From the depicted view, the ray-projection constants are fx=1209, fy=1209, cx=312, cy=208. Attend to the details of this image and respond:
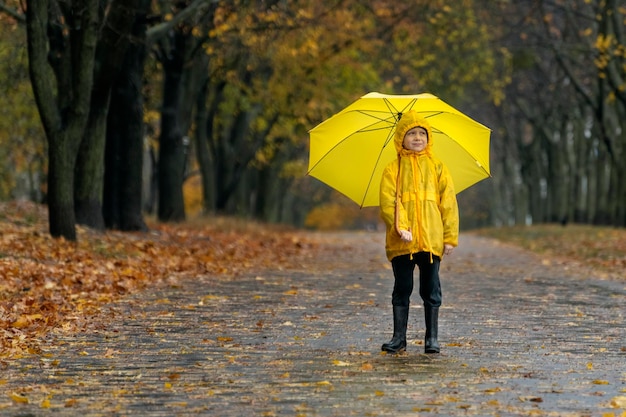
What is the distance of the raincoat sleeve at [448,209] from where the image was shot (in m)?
9.14

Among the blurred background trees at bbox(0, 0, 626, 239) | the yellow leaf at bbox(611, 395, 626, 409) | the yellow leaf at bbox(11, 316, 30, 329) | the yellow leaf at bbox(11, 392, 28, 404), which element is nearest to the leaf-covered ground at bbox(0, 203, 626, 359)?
the yellow leaf at bbox(11, 316, 30, 329)

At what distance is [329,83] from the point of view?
36938 millimetres

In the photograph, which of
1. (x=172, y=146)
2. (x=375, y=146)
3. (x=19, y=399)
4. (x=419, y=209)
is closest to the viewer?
(x=19, y=399)

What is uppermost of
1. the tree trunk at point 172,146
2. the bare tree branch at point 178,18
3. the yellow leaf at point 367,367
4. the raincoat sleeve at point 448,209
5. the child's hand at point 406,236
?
the bare tree branch at point 178,18

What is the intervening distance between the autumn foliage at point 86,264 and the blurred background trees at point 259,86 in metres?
1.02

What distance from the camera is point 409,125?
Answer: 29.7ft

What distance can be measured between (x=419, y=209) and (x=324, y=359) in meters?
1.32

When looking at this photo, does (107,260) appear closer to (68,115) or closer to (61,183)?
(61,183)

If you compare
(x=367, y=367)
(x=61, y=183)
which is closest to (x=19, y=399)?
(x=367, y=367)

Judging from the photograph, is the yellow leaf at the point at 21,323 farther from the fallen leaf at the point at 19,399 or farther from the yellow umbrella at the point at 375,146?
the fallen leaf at the point at 19,399

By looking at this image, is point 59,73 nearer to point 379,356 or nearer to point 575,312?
point 575,312

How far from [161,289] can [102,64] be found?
601 centimetres

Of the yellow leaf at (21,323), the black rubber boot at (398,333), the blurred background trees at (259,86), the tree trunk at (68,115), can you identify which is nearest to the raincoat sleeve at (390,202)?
the black rubber boot at (398,333)

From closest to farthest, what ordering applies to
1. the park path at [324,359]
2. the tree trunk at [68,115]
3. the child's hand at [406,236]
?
the park path at [324,359] → the child's hand at [406,236] → the tree trunk at [68,115]
